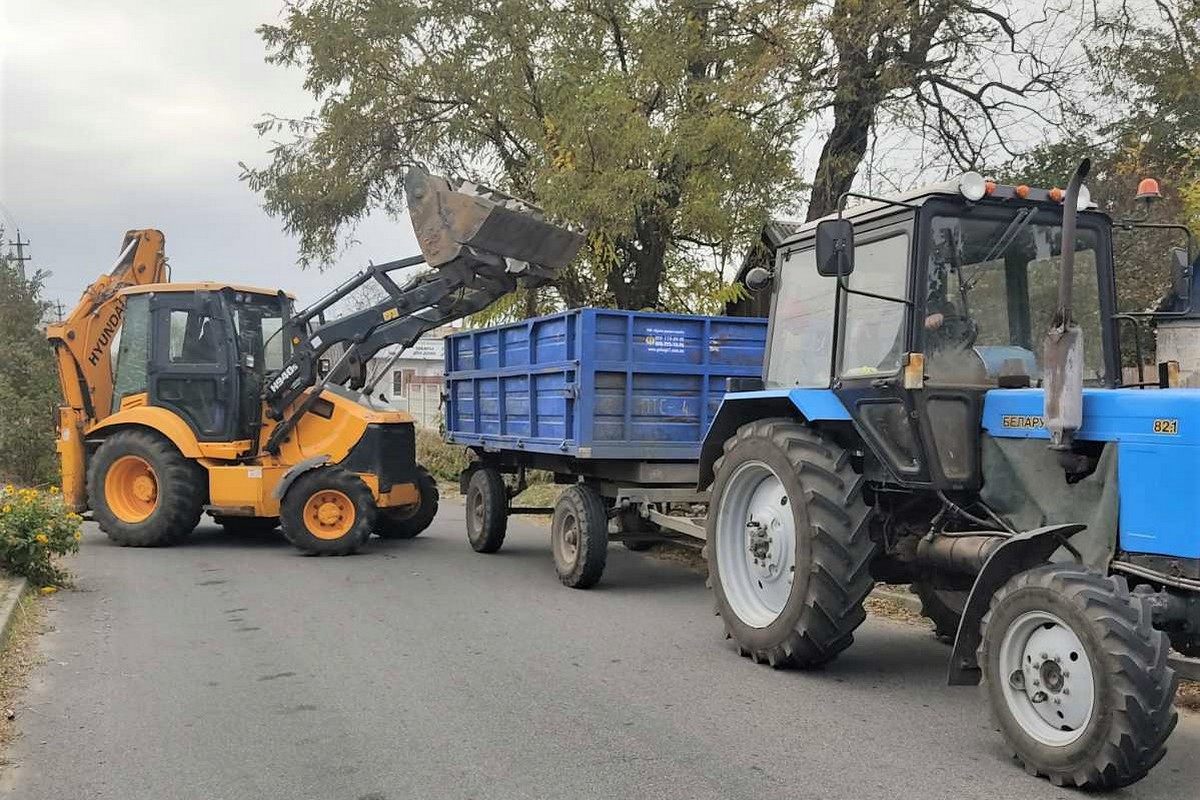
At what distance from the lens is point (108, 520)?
11.5 meters

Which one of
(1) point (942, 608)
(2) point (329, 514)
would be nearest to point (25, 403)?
(2) point (329, 514)

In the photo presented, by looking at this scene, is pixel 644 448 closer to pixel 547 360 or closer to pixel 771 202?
pixel 547 360

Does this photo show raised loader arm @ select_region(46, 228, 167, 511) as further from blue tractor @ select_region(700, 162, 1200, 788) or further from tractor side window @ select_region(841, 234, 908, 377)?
tractor side window @ select_region(841, 234, 908, 377)

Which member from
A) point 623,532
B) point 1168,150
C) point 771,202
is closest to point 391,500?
point 623,532

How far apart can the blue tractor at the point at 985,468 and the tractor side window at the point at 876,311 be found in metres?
0.01

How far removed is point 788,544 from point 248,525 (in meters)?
8.46

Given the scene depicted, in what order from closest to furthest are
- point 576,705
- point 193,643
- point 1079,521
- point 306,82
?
point 1079,521 → point 576,705 → point 193,643 → point 306,82

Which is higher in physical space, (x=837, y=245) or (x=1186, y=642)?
(x=837, y=245)

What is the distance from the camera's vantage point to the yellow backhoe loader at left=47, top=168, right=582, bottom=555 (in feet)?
35.9

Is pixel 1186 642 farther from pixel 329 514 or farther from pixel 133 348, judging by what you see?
pixel 133 348

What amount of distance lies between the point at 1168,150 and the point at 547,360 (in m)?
7.18

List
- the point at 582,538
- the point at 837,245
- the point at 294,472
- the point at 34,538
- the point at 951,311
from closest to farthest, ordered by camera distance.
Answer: the point at 837,245 < the point at 951,311 < the point at 34,538 < the point at 582,538 < the point at 294,472

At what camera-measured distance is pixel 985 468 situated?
5418mm

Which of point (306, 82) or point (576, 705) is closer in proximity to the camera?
point (576, 705)
